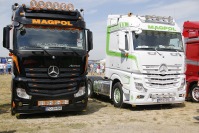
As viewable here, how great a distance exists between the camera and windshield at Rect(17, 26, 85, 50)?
9469mm

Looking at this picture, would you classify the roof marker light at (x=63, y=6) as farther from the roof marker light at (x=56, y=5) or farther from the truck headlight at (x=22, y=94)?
the truck headlight at (x=22, y=94)

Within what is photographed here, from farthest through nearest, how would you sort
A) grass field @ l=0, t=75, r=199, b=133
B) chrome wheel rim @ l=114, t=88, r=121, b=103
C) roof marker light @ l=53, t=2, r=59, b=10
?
chrome wheel rim @ l=114, t=88, r=121, b=103 → roof marker light @ l=53, t=2, r=59, b=10 → grass field @ l=0, t=75, r=199, b=133

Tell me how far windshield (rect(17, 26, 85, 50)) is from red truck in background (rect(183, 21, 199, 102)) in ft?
18.8

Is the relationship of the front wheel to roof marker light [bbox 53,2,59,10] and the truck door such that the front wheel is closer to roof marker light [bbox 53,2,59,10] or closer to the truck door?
the truck door

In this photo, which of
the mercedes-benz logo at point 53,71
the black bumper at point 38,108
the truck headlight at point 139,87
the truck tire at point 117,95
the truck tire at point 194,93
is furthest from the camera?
the truck tire at point 194,93

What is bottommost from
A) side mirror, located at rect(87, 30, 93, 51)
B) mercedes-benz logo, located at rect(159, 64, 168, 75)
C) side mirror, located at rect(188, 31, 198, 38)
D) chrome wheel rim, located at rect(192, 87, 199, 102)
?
chrome wheel rim, located at rect(192, 87, 199, 102)

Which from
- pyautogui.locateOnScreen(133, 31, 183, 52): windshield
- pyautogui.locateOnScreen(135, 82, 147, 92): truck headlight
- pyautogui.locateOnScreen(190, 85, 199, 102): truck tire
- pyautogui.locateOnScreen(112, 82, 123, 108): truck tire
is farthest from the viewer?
pyautogui.locateOnScreen(190, 85, 199, 102): truck tire

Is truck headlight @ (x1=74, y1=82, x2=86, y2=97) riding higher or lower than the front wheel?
higher

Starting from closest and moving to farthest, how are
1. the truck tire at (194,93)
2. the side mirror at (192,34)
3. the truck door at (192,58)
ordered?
1. the truck door at (192,58)
2. the truck tire at (194,93)
3. the side mirror at (192,34)

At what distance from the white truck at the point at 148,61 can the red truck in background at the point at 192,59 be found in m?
1.89

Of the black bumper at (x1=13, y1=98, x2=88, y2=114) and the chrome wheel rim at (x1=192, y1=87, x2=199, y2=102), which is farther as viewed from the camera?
the chrome wheel rim at (x1=192, y1=87, x2=199, y2=102)

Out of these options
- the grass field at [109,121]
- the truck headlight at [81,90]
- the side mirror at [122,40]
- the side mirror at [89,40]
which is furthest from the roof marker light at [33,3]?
the grass field at [109,121]

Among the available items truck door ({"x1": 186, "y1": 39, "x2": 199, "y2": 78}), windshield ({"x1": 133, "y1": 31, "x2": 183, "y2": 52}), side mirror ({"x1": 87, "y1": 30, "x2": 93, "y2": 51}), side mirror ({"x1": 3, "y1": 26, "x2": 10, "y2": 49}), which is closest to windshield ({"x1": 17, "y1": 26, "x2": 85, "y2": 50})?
side mirror ({"x1": 87, "y1": 30, "x2": 93, "y2": 51})

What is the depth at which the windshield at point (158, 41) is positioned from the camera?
1130 centimetres
